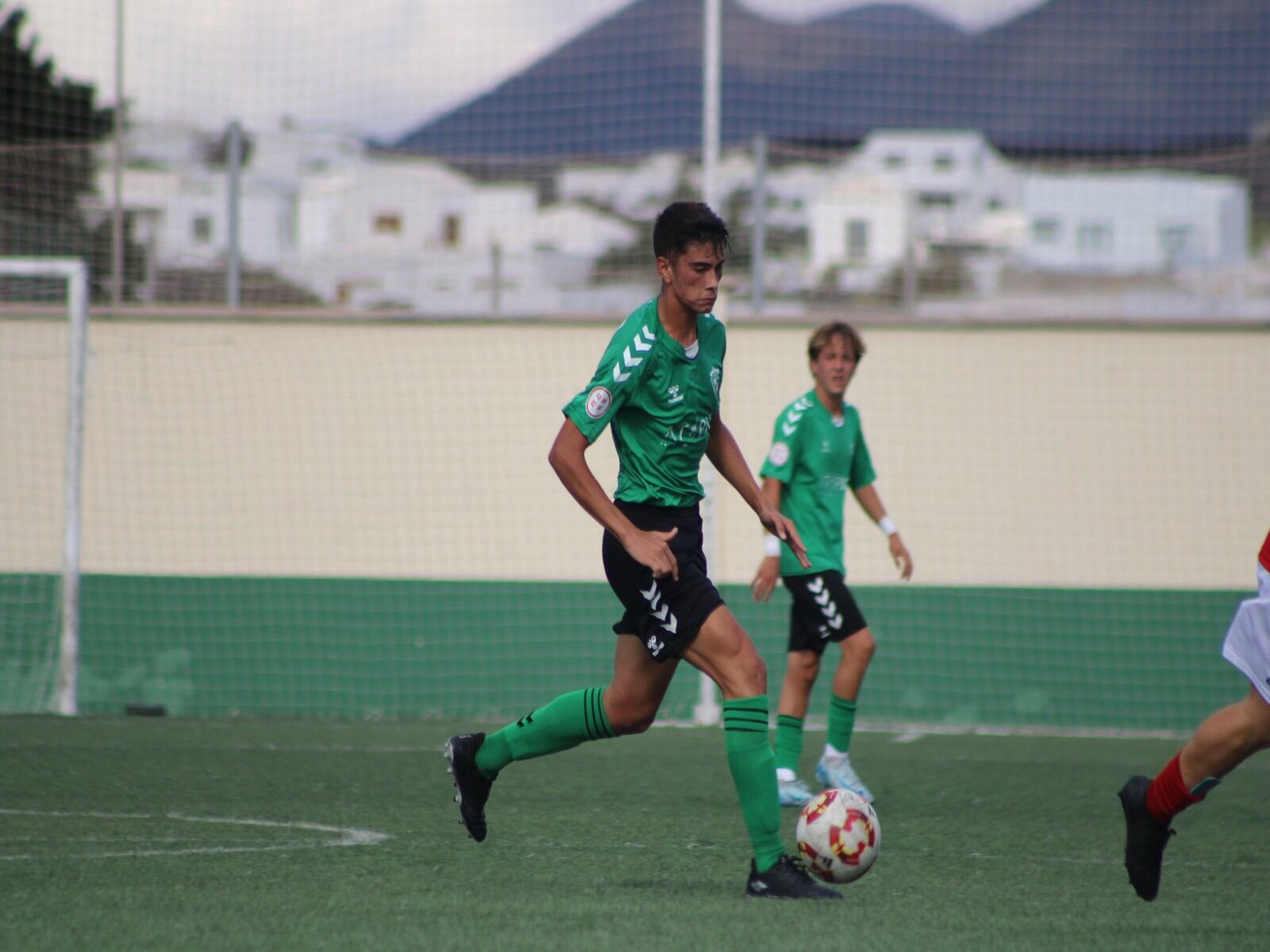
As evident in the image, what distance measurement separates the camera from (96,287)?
11453 mm

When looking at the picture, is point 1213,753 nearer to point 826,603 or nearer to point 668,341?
point 668,341

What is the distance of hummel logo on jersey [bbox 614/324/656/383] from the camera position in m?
4.92

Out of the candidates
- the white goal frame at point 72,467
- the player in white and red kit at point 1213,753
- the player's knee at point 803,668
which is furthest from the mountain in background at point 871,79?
the player in white and red kit at point 1213,753

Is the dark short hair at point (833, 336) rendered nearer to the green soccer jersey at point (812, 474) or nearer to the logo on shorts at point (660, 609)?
the green soccer jersey at point (812, 474)

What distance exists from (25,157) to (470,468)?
13.1ft

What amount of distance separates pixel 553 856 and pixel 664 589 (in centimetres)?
119

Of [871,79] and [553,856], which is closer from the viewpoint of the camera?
[553,856]

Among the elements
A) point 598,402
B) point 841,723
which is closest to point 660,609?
point 598,402

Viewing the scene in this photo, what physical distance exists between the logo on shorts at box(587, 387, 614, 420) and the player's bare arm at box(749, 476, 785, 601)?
235 cm

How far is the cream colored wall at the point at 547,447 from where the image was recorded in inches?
438

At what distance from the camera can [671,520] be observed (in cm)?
514

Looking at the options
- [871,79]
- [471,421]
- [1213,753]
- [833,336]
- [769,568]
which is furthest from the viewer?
[871,79]

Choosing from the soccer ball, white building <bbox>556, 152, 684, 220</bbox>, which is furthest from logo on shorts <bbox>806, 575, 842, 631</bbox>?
white building <bbox>556, 152, 684, 220</bbox>

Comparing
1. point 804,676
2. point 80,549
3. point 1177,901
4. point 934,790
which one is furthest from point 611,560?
point 80,549
